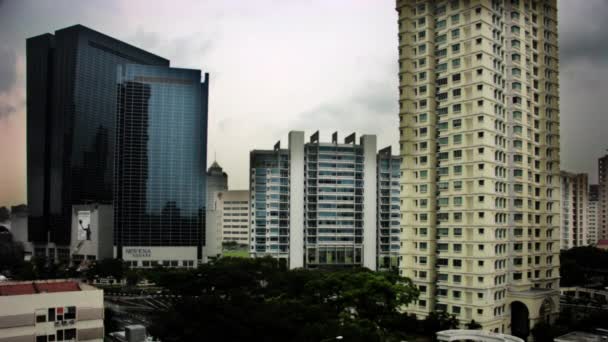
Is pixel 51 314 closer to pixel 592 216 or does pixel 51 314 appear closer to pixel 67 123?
pixel 67 123

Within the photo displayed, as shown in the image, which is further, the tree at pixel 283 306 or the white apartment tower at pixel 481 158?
the white apartment tower at pixel 481 158

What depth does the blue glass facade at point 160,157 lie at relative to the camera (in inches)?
3059

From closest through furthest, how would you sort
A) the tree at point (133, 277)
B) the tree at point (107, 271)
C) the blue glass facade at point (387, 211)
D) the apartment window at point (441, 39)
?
the apartment window at point (441, 39)
the tree at point (133, 277)
the tree at point (107, 271)
the blue glass facade at point (387, 211)

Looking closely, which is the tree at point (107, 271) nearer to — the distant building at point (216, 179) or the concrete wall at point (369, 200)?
the concrete wall at point (369, 200)

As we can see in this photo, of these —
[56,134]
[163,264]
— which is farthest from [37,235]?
[163,264]

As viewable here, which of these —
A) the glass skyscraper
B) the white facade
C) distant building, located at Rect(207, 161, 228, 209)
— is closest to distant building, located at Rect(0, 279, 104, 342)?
the white facade

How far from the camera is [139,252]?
7638cm

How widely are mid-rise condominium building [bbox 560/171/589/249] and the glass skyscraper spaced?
245 ft

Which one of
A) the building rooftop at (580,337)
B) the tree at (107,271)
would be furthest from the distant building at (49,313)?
the tree at (107,271)

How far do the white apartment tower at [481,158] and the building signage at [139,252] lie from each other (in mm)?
49180

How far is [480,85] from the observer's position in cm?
3450

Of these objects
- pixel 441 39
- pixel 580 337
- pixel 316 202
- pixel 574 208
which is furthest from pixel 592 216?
pixel 580 337

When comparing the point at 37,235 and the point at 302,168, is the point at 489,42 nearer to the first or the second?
the point at 302,168

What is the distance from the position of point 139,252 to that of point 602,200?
6416 cm
